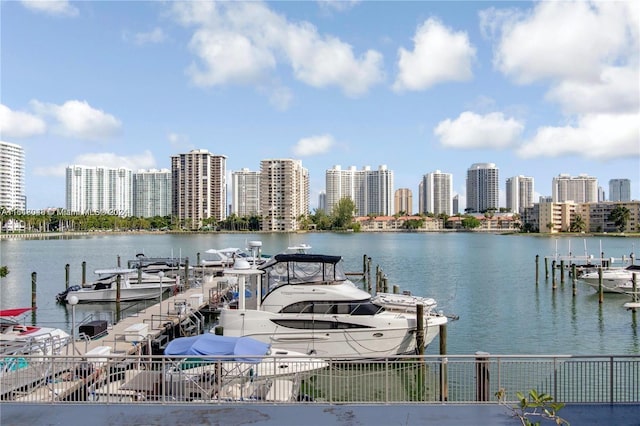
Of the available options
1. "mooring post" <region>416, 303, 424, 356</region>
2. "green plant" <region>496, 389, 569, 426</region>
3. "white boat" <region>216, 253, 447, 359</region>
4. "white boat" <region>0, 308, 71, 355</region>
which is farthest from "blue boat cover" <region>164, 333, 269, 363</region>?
"mooring post" <region>416, 303, 424, 356</region>

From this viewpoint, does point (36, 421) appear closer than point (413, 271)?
Yes

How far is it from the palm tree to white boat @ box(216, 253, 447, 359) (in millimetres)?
187769

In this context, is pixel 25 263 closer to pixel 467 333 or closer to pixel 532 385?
pixel 467 333

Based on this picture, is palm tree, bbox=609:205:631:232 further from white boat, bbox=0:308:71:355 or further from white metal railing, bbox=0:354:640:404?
white boat, bbox=0:308:71:355

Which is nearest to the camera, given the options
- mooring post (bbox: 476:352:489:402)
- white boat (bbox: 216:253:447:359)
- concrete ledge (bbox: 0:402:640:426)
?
concrete ledge (bbox: 0:402:640:426)

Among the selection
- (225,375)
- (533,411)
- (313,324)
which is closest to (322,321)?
(313,324)

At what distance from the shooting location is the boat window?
23297 mm

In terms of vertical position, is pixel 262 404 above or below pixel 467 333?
above

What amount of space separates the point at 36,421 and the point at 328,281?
15.0 metres

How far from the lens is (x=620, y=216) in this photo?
609 feet

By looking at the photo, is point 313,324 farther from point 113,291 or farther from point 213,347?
point 113,291

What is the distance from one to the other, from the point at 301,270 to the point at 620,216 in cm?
19013

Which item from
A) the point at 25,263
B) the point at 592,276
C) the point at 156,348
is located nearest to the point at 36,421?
the point at 156,348

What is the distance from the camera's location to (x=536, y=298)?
149 feet
